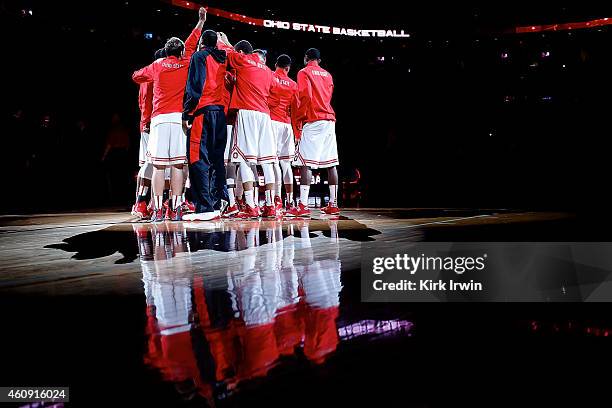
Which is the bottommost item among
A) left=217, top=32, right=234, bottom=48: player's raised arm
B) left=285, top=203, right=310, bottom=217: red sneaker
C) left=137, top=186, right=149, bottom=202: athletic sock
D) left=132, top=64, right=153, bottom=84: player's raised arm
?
left=285, top=203, right=310, bottom=217: red sneaker

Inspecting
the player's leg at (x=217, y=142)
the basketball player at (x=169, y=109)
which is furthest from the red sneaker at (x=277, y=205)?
the basketball player at (x=169, y=109)

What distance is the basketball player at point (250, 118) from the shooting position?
16.9 feet

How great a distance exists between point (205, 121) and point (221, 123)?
0.16 meters

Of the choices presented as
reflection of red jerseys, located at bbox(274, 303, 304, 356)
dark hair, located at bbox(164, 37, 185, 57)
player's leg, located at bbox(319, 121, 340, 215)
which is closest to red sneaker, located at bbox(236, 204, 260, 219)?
player's leg, located at bbox(319, 121, 340, 215)

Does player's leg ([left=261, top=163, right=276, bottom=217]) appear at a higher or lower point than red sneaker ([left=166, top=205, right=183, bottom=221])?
higher

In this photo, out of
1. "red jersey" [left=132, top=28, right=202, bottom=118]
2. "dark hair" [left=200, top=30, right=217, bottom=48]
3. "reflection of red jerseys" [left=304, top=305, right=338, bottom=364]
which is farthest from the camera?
"red jersey" [left=132, top=28, right=202, bottom=118]

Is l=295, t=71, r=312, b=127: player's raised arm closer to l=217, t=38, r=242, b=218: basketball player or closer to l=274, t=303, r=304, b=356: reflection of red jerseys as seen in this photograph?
l=217, t=38, r=242, b=218: basketball player

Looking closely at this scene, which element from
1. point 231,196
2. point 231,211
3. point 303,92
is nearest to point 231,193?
point 231,196

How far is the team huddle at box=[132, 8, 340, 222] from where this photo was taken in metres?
4.89

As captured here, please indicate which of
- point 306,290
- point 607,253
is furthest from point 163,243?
point 607,253

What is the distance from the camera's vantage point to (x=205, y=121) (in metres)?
4.98

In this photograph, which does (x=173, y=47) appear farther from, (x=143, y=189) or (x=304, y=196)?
(x=304, y=196)

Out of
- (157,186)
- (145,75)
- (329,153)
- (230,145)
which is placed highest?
(145,75)

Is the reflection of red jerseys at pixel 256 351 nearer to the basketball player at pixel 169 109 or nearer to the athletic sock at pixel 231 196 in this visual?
the basketball player at pixel 169 109
